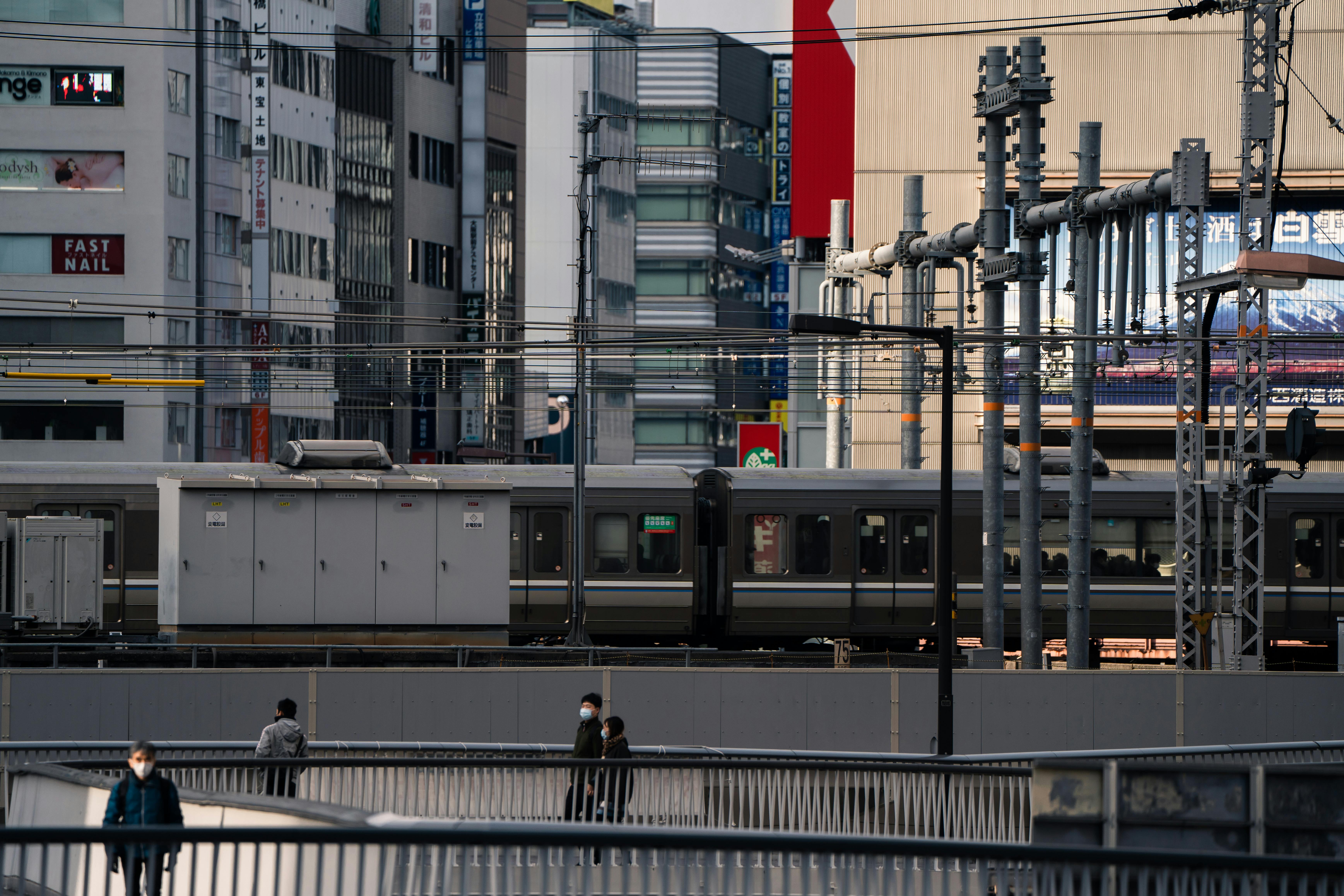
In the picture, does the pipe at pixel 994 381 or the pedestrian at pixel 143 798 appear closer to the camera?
the pedestrian at pixel 143 798

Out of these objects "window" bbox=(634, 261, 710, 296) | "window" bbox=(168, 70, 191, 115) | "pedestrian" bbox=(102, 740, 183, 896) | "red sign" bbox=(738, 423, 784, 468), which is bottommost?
"pedestrian" bbox=(102, 740, 183, 896)

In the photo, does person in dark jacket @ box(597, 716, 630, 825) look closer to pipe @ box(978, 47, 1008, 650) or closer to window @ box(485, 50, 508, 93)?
pipe @ box(978, 47, 1008, 650)

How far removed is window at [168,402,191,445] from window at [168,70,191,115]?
10458 mm

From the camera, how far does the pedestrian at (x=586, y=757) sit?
14008 mm

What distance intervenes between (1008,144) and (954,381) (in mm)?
13799

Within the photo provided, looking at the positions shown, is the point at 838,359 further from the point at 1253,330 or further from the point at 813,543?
the point at 1253,330

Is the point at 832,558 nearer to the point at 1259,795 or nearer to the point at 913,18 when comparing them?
the point at 1259,795

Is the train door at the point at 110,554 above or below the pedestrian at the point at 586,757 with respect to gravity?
above

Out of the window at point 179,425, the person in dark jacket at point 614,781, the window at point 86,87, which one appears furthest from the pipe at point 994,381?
the window at point 86,87

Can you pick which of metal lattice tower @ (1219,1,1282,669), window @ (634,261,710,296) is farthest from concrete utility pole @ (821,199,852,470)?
window @ (634,261,710,296)

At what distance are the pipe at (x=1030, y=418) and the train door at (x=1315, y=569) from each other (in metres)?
7.09

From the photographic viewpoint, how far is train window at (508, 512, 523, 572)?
3009 centimetres

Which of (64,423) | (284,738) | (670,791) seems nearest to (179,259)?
(64,423)

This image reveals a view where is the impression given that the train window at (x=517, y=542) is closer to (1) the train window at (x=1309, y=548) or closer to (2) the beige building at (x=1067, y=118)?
(1) the train window at (x=1309, y=548)
